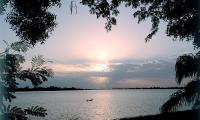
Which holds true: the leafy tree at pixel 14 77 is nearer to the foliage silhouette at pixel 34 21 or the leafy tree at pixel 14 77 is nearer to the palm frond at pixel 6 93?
the palm frond at pixel 6 93

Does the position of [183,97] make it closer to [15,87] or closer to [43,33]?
[43,33]

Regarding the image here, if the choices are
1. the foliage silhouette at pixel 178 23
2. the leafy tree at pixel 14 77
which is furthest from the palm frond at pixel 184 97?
the leafy tree at pixel 14 77

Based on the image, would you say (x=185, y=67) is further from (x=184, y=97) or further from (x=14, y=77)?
(x=14, y=77)

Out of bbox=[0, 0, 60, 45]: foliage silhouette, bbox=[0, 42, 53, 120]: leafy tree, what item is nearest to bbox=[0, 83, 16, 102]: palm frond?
bbox=[0, 42, 53, 120]: leafy tree

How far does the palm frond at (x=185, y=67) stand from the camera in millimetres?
11492

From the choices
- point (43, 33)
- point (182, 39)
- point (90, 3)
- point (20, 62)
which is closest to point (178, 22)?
point (182, 39)

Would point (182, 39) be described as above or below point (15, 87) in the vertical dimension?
above

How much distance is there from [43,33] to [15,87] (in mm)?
6292

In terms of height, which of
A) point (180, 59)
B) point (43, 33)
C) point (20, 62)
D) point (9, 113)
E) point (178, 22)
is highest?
point (178, 22)

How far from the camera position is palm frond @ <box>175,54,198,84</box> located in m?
11.5

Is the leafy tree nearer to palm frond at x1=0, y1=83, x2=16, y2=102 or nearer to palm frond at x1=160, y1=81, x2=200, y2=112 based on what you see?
palm frond at x1=0, y1=83, x2=16, y2=102

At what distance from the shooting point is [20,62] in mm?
4273

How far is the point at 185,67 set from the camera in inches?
453

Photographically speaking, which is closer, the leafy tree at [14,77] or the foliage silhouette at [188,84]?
the leafy tree at [14,77]
